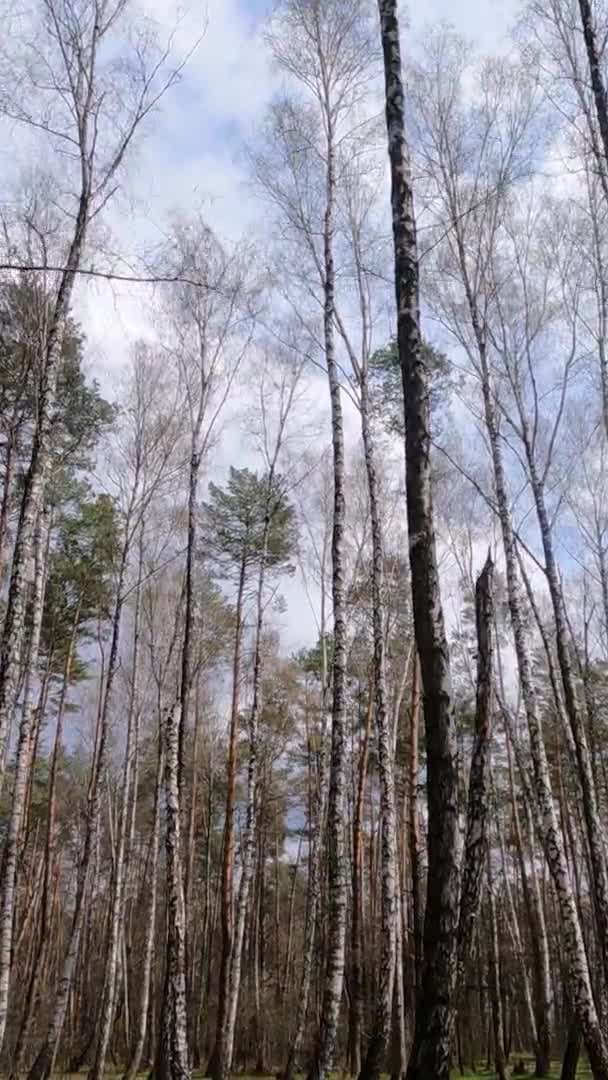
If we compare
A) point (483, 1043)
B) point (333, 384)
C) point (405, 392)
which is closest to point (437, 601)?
point (405, 392)

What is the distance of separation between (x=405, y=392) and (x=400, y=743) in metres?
19.1

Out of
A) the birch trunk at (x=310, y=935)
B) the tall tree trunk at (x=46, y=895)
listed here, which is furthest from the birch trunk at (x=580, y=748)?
the tall tree trunk at (x=46, y=895)

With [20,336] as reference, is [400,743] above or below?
below

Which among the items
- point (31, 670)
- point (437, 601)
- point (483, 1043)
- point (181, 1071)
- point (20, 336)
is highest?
point (20, 336)

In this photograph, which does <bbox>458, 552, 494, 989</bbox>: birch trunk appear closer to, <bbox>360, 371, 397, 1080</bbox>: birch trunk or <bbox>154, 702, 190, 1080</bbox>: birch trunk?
<bbox>154, 702, 190, 1080</bbox>: birch trunk

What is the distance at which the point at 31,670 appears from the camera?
33.9 ft

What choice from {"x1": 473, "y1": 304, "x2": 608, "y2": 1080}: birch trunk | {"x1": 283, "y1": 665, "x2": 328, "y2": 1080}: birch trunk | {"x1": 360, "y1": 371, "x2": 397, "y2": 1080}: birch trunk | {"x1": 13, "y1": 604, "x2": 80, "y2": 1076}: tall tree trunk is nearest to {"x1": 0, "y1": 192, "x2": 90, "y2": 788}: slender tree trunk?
{"x1": 360, "y1": 371, "x2": 397, "y2": 1080}: birch trunk

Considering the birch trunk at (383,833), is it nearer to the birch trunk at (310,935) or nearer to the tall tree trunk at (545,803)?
the tall tree trunk at (545,803)

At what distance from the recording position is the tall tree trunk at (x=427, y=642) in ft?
12.6

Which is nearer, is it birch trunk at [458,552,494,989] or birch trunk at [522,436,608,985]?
birch trunk at [458,552,494,989]

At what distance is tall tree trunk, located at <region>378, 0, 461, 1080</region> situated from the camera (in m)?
3.83

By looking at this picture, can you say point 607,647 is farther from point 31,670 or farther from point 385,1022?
point 31,670

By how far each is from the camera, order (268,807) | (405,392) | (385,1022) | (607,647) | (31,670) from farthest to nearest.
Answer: (268,807)
(607,647)
(31,670)
(385,1022)
(405,392)

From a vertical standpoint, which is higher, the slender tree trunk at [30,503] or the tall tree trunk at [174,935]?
the slender tree trunk at [30,503]
